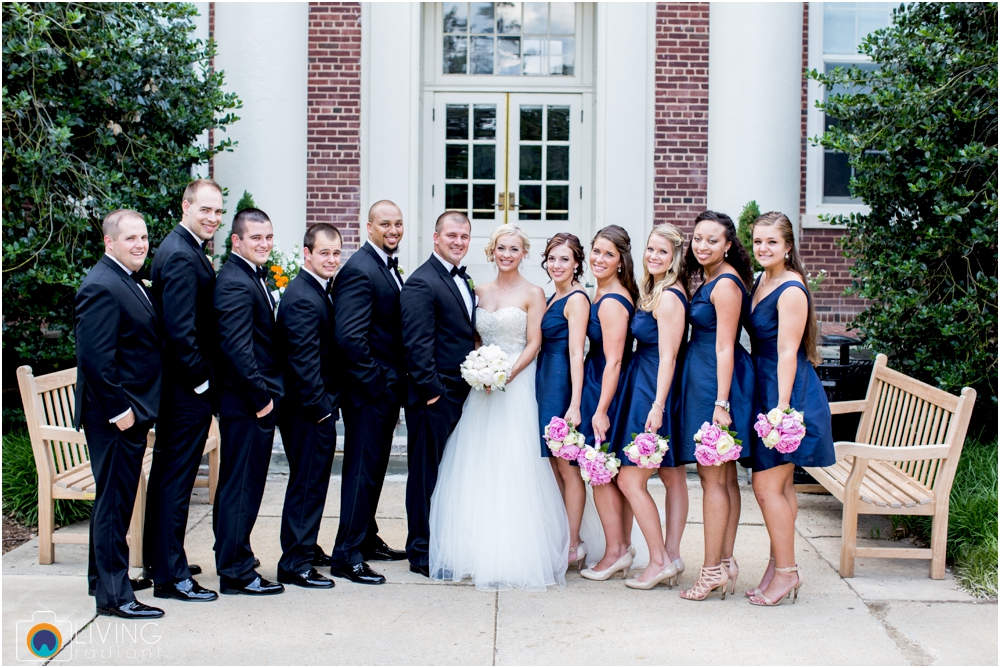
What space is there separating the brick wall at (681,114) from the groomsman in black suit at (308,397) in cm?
624

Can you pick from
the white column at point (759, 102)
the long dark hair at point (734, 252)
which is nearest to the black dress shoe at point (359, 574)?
the long dark hair at point (734, 252)

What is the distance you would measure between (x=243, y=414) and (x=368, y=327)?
0.80 meters

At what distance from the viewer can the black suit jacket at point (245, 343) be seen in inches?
186

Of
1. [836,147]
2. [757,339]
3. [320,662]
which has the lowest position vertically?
[320,662]

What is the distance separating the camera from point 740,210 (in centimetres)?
1008

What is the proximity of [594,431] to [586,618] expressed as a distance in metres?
1.01

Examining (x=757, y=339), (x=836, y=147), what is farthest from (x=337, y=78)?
(x=757, y=339)

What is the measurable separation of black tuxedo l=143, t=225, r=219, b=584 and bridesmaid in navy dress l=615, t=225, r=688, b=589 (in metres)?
2.22

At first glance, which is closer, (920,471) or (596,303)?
(596,303)

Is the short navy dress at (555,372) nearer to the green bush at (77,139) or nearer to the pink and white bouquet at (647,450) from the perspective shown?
the pink and white bouquet at (647,450)

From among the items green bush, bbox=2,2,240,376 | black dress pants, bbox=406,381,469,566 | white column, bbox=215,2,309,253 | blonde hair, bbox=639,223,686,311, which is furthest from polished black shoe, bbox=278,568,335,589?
white column, bbox=215,2,309,253

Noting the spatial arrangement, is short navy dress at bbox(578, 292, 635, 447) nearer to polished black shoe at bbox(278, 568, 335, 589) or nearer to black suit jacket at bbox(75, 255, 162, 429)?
polished black shoe at bbox(278, 568, 335, 589)

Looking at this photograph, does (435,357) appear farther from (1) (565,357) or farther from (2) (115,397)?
(2) (115,397)

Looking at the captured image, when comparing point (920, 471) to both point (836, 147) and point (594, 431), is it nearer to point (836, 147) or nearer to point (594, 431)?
point (594, 431)
